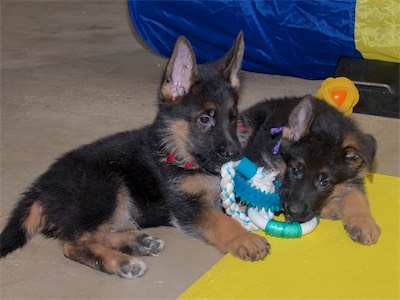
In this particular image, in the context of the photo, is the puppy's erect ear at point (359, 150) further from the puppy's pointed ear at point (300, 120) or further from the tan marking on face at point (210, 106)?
the tan marking on face at point (210, 106)

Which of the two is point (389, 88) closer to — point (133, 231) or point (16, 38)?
point (133, 231)

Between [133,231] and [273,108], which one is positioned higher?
[273,108]

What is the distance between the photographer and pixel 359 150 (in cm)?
395

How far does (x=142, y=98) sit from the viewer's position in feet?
21.4

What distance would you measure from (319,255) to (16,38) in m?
5.88

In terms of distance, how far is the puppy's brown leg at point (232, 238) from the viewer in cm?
381

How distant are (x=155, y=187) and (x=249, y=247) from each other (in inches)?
27.6

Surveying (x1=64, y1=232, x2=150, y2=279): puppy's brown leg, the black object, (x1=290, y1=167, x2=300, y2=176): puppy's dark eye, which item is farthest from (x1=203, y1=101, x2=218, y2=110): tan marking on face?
the black object

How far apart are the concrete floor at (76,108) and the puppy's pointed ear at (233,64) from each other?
949 mm

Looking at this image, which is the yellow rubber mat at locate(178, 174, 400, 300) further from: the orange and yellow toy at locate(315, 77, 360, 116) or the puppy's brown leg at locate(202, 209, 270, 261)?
the orange and yellow toy at locate(315, 77, 360, 116)

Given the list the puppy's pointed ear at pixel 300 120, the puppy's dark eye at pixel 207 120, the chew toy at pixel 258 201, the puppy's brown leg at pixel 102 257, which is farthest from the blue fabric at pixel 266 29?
the puppy's brown leg at pixel 102 257

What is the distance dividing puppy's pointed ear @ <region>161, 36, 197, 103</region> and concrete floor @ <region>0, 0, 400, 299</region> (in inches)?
32.2

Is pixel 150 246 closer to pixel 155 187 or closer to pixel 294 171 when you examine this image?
pixel 155 187

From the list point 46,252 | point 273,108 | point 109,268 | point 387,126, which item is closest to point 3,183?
point 46,252
